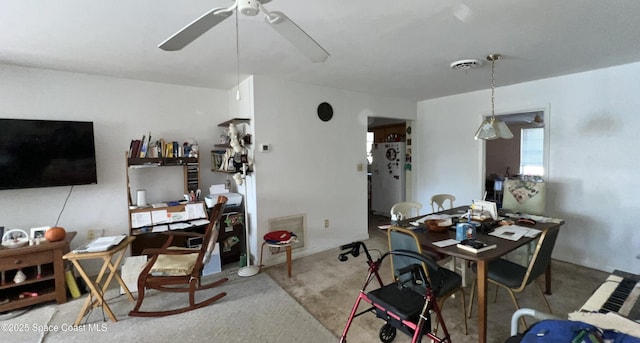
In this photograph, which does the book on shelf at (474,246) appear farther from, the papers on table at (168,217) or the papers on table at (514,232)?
the papers on table at (168,217)

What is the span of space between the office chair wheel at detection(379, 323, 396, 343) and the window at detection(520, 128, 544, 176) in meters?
5.82

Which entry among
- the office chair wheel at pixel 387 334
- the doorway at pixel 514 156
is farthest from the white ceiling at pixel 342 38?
the doorway at pixel 514 156

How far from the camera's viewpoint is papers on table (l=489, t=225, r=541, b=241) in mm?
2145

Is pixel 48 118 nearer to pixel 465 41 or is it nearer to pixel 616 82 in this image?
pixel 465 41

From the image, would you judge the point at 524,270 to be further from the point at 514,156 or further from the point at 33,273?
the point at 514,156

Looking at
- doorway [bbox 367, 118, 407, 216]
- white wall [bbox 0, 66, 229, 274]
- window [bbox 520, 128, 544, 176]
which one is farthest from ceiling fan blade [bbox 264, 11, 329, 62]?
window [bbox 520, 128, 544, 176]

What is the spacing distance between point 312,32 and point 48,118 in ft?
9.49

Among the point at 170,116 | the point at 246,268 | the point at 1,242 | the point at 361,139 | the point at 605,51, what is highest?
the point at 605,51

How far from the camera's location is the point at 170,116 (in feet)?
11.7

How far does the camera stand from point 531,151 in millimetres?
6492

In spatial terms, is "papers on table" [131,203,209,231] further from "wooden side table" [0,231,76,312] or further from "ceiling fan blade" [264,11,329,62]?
"ceiling fan blade" [264,11,329,62]

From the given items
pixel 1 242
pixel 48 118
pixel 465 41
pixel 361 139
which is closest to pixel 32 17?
pixel 48 118

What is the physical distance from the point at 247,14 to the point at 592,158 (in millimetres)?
3912

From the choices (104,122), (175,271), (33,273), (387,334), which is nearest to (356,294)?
(387,334)
